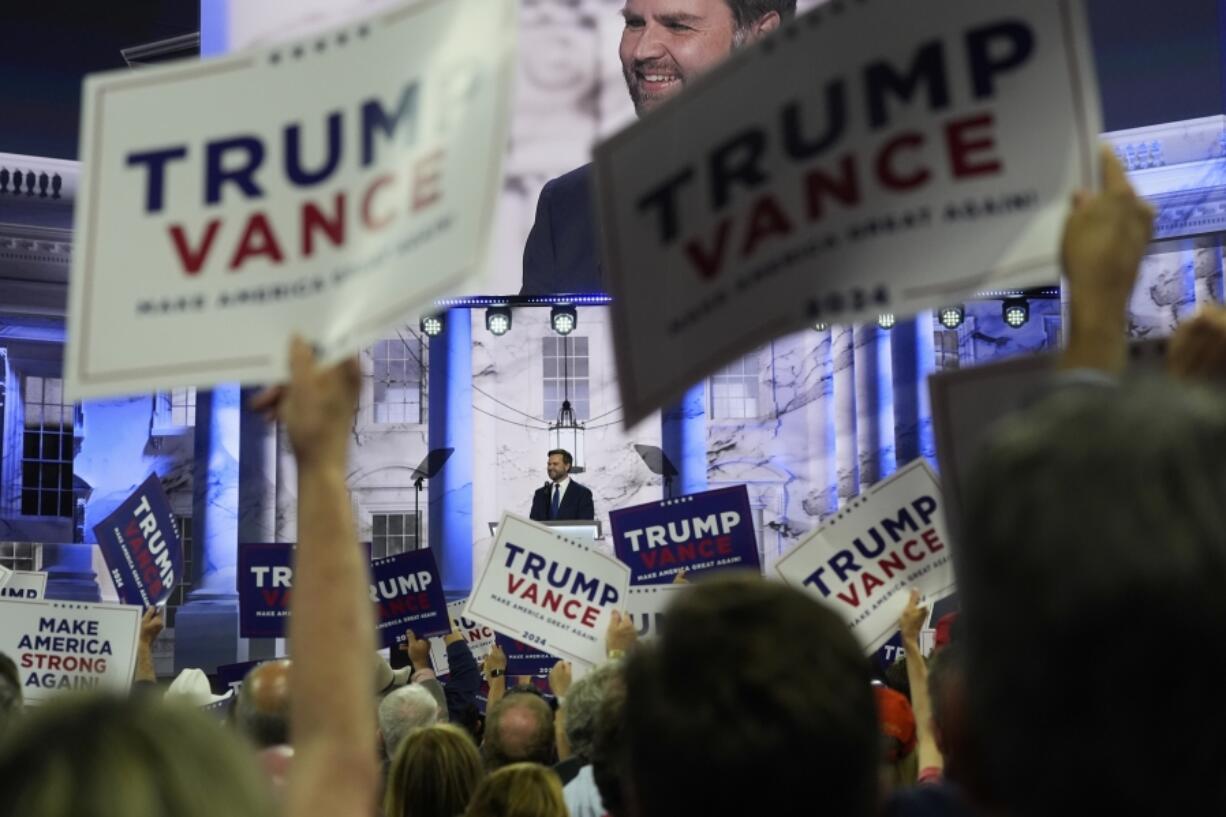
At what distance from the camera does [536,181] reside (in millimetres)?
21016

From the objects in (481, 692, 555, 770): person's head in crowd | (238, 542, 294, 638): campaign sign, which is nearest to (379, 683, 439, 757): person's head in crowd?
(481, 692, 555, 770): person's head in crowd

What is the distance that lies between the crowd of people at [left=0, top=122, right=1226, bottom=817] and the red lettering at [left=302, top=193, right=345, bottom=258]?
0.61 ft

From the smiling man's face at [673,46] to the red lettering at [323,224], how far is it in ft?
61.6

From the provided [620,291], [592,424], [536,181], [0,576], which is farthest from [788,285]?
[592,424]

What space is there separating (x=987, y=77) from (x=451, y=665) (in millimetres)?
8207

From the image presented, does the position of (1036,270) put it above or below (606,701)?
above

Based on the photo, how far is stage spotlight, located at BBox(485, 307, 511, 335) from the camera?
64.3ft

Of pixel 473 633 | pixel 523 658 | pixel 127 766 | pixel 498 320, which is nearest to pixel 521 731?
pixel 127 766

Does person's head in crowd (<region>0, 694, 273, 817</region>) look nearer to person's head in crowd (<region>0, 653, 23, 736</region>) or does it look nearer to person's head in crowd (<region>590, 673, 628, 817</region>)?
person's head in crowd (<region>0, 653, 23, 736</region>)

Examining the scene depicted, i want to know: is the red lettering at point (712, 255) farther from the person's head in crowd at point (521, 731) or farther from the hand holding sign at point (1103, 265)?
the person's head in crowd at point (521, 731)

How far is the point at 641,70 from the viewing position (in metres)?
21.1

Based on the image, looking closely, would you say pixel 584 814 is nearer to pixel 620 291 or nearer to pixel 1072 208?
pixel 620 291

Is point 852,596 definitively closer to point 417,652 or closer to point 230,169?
point 417,652

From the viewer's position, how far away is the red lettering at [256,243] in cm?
251
